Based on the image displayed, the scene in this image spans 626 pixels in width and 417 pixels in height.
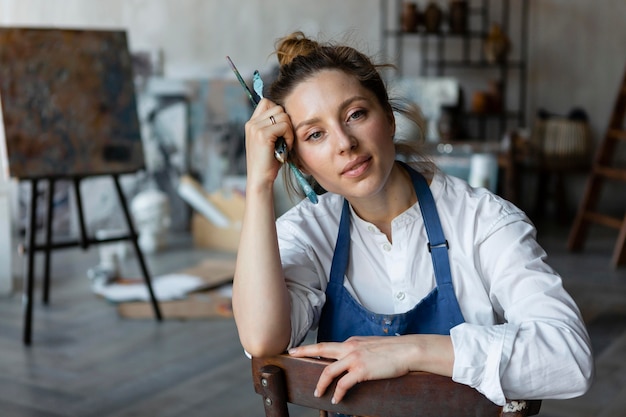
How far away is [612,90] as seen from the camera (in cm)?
734

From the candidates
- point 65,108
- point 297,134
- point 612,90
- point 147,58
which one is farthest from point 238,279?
point 612,90

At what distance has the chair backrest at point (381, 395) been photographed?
3.65 ft

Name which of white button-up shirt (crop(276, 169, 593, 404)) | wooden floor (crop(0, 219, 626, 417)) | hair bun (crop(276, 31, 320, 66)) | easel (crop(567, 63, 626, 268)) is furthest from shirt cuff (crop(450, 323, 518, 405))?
easel (crop(567, 63, 626, 268))

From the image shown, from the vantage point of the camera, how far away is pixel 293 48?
5.51ft

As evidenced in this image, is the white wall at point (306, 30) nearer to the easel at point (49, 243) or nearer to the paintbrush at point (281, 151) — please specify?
the easel at point (49, 243)

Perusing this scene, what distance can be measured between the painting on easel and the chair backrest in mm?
3027

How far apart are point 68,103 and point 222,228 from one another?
230 centimetres

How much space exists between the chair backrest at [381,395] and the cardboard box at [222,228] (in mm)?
4877

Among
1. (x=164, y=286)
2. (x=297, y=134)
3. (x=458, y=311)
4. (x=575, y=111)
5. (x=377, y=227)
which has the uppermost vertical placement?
(x=297, y=134)

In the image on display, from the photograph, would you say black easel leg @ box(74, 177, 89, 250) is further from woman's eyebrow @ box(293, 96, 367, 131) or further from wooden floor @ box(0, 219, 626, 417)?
woman's eyebrow @ box(293, 96, 367, 131)

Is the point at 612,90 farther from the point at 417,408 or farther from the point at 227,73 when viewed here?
the point at 417,408

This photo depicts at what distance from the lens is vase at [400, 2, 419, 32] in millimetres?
7059

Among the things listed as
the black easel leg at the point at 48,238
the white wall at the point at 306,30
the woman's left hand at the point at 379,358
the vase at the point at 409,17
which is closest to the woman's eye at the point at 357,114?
the woman's left hand at the point at 379,358

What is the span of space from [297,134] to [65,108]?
9.15 feet
